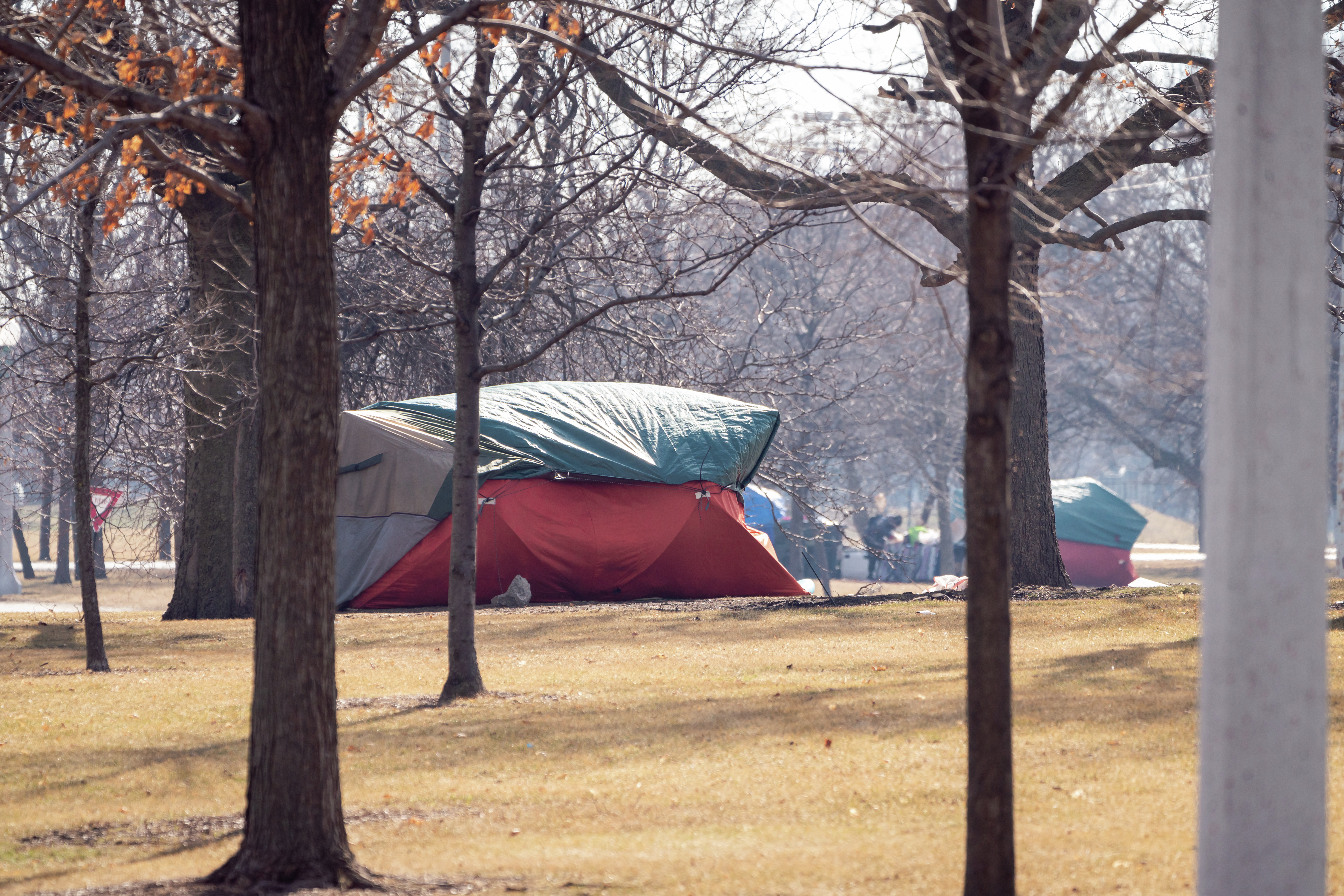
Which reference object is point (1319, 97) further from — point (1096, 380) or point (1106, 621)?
point (1096, 380)

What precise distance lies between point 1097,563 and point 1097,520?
3.51 feet

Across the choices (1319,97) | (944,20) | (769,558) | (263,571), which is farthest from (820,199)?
(769,558)

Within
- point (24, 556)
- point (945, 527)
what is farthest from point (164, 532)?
point (945, 527)

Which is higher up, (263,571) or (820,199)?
(820,199)

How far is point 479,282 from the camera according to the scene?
29.6 ft

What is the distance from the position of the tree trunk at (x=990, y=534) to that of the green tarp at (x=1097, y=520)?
29842mm

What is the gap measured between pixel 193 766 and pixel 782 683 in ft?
13.0

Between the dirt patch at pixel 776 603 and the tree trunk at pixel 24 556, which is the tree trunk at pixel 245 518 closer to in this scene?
the dirt patch at pixel 776 603

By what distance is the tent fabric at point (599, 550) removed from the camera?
16.0 meters

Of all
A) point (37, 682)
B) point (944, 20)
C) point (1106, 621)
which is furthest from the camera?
point (1106, 621)

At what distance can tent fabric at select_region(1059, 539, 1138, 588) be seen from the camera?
108ft

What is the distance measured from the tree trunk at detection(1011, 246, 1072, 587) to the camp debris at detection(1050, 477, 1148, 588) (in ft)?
58.1

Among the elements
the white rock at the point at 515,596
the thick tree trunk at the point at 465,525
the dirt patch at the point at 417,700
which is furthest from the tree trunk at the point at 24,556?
the thick tree trunk at the point at 465,525

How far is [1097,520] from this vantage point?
3300 cm
